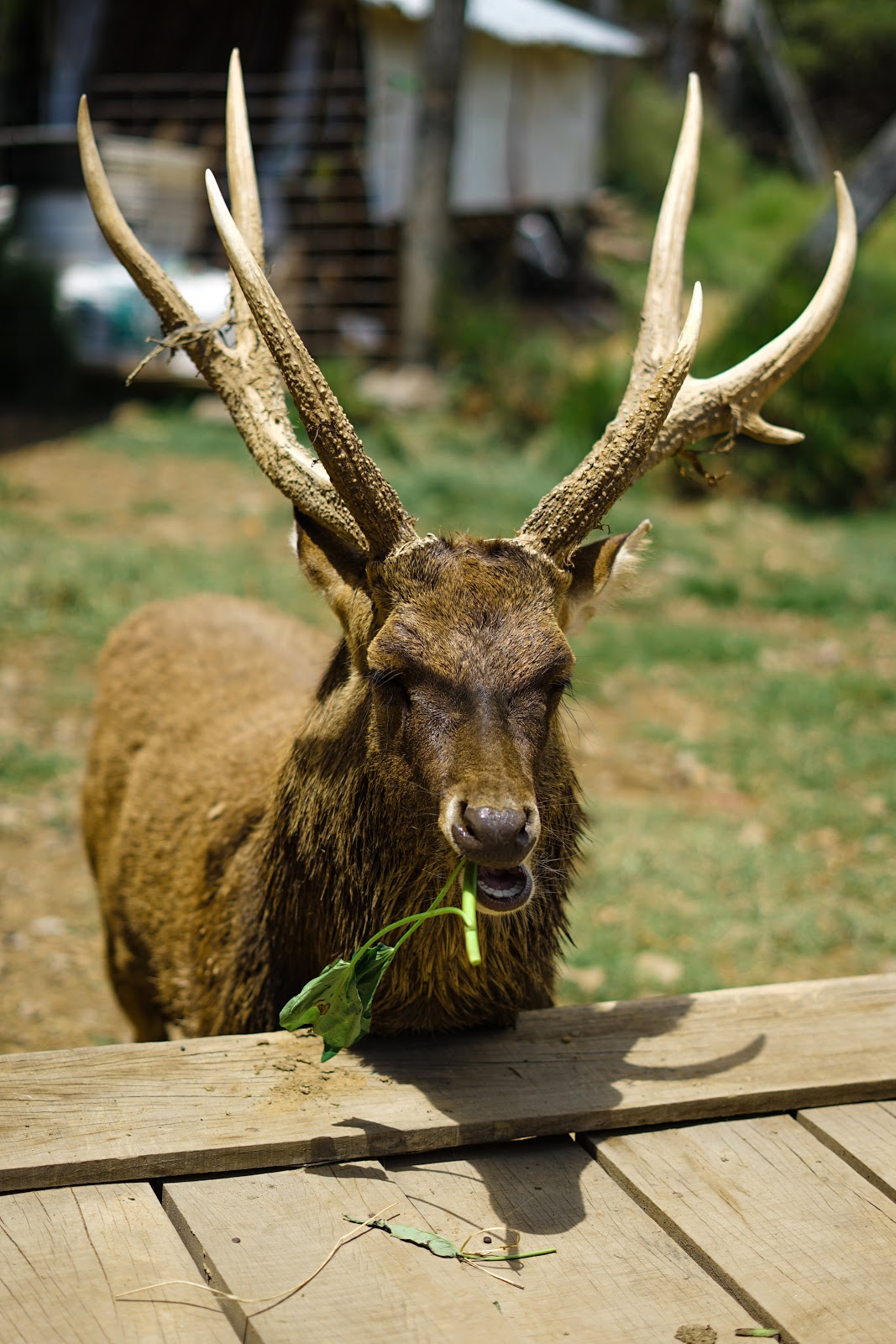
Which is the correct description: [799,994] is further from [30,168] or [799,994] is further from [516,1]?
[516,1]

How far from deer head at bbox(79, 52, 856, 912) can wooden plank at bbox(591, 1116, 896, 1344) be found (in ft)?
2.02

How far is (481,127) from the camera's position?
16.0 m

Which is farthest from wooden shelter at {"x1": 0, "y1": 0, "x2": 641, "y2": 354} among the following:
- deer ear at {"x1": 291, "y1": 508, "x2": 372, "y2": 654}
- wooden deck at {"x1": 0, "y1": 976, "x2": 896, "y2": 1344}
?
wooden deck at {"x1": 0, "y1": 976, "x2": 896, "y2": 1344}

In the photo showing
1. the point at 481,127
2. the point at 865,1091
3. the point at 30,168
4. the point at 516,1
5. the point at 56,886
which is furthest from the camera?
the point at 516,1

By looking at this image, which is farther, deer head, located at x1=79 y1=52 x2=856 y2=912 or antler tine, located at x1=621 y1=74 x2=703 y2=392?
antler tine, located at x1=621 y1=74 x2=703 y2=392

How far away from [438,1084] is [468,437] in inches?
386

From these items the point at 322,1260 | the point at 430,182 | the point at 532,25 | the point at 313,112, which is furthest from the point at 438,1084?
the point at 532,25

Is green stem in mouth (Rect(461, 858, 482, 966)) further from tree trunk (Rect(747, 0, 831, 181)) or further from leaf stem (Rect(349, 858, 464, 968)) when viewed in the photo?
tree trunk (Rect(747, 0, 831, 181))

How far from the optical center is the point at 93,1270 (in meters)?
2.20

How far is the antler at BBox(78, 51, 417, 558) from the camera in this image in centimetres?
293

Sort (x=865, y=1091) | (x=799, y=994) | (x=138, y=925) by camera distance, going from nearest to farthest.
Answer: (x=865, y=1091)
(x=799, y=994)
(x=138, y=925)

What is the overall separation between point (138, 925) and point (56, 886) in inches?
66.4

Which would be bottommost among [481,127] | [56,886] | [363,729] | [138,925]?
[56,886]

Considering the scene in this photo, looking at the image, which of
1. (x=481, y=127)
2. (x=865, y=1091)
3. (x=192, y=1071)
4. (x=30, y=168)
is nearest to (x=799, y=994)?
(x=865, y=1091)
